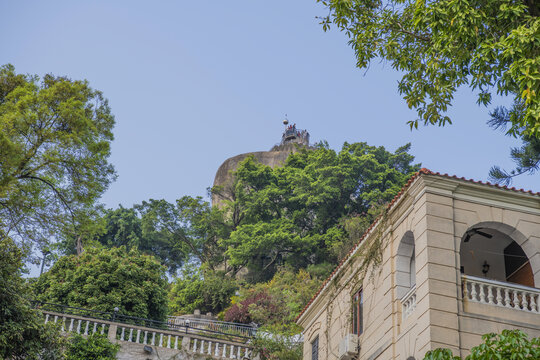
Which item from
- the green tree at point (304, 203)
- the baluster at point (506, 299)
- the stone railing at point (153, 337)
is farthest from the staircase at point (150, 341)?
the green tree at point (304, 203)

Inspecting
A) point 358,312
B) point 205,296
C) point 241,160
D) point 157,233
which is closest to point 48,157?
point 358,312

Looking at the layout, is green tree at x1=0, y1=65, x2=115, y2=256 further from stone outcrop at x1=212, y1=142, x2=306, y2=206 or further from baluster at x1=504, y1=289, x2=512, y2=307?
stone outcrop at x1=212, y1=142, x2=306, y2=206

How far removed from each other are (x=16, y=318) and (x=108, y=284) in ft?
53.4

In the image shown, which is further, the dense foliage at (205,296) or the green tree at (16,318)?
the dense foliage at (205,296)

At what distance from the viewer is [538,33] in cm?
1209

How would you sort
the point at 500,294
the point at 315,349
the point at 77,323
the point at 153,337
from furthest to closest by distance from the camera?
the point at 77,323 → the point at 153,337 → the point at 315,349 → the point at 500,294

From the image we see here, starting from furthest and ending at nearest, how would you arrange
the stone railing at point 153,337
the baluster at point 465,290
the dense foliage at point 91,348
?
the stone railing at point 153,337, the dense foliage at point 91,348, the baluster at point 465,290

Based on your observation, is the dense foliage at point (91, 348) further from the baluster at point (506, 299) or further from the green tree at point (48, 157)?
the baluster at point (506, 299)

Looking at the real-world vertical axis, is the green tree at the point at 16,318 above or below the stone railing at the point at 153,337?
below

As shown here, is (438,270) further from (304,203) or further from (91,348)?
(304,203)

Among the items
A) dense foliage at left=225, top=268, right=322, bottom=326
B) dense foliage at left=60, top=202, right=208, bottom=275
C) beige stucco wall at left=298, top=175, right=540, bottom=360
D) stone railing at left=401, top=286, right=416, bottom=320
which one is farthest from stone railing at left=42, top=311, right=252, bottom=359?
dense foliage at left=60, top=202, right=208, bottom=275

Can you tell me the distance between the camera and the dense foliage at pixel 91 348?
2302 cm

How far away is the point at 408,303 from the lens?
1648 centimetres

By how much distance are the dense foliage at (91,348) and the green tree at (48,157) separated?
3989 mm
